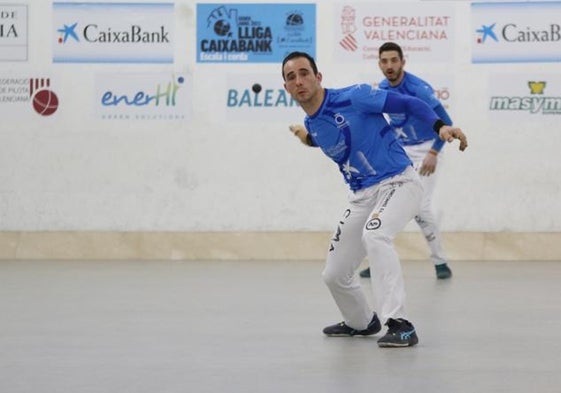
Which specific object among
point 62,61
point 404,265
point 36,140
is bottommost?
point 404,265

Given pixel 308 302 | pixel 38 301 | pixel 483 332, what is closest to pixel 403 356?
pixel 483 332

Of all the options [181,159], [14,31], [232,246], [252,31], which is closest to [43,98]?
[14,31]

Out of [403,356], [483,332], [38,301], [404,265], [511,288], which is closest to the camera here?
[403,356]

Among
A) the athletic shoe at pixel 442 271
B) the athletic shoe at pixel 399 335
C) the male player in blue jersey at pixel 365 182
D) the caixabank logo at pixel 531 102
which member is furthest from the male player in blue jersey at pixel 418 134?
the athletic shoe at pixel 399 335

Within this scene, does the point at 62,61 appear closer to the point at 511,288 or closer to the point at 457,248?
the point at 457,248

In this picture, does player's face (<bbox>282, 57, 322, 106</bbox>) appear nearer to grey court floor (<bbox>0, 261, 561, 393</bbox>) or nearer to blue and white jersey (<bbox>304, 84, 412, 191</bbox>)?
blue and white jersey (<bbox>304, 84, 412, 191</bbox>)

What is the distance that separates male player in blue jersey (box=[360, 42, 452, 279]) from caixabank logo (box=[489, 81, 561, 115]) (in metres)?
2.13

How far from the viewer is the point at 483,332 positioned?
7.55 m

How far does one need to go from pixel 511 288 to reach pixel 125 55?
210 inches

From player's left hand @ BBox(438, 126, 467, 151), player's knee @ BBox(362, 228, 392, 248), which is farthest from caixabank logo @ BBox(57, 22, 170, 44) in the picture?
player's left hand @ BBox(438, 126, 467, 151)

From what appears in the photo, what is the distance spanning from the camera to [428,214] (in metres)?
11.8

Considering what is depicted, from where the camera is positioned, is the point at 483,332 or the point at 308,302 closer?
the point at 483,332

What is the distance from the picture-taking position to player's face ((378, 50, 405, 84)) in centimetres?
1089

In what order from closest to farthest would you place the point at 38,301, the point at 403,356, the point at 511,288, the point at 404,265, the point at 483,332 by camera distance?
the point at 403,356, the point at 483,332, the point at 38,301, the point at 511,288, the point at 404,265
